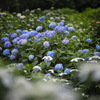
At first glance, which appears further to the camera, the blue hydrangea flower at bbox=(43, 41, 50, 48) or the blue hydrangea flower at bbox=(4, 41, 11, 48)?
the blue hydrangea flower at bbox=(4, 41, 11, 48)

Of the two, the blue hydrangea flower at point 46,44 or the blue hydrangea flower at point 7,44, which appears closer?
the blue hydrangea flower at point 46,44

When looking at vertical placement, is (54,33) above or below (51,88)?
above

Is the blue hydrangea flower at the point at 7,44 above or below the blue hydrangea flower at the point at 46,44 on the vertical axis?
above

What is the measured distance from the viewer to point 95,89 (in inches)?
64.7

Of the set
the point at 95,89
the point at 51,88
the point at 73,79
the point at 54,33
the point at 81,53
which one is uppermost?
the point at 54,33

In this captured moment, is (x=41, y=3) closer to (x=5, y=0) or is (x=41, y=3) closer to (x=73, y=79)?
(x=5, y=0)

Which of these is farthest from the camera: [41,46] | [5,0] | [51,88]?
[5,0]

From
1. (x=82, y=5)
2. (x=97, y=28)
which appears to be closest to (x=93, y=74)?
(x=97, y=28)

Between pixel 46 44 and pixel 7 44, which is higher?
pixel 7 44

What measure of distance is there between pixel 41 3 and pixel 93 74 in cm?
1776

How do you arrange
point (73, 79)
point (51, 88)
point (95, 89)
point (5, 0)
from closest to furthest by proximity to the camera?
point (51, 88), point (95, 89), point (73, 79), point (5, 0)

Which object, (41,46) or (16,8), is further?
(16,8)

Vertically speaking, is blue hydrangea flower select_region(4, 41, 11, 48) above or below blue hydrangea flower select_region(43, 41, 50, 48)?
above

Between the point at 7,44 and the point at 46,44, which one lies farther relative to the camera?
the point at 7,44
